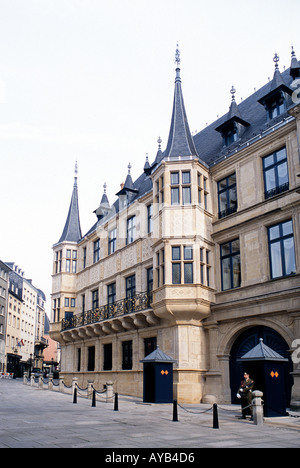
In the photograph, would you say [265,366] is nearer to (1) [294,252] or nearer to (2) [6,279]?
(1) [294,252]

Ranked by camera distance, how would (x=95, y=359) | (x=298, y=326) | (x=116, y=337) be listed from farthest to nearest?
(x=95, y=359) → (x=116, y=337) → (x=298, y=326)

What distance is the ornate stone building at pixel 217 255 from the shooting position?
1814 cm

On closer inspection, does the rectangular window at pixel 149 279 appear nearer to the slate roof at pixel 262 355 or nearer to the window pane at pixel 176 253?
the window pane at pixel 176 253

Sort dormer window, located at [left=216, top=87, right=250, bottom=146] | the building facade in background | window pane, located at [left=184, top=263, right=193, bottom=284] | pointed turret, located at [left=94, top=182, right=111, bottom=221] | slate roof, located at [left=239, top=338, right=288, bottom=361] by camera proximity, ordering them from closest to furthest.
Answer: slate roof, located at [left=239, top=338, right=288, bottom=361] < window pane, located at [left=184, top=263, right=193, bottom=284] < dormer window, located at [left=216, top=87, right=250, bottom=146] < pointed turret, located at [left=94, top=182, right=111, bottom=221] < the building facade in background

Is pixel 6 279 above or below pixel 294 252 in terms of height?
above

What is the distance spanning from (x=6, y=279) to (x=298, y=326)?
168 ft

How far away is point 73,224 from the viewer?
1422 inches

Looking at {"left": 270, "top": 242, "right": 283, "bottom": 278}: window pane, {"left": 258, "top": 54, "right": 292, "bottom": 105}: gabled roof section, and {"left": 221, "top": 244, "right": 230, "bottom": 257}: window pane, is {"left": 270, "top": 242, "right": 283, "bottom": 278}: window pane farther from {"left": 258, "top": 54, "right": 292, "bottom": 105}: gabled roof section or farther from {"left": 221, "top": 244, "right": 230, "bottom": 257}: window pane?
{"left": 258, "top": 54, "right": 292, "bottom": 105}: gabled roof section

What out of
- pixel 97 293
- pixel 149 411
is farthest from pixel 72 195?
pixel 149 411

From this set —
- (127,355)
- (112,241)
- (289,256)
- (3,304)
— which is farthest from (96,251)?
(3,304)

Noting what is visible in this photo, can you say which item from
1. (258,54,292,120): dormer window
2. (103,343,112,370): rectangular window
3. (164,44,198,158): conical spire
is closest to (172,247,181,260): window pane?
(164,44,198,158): conical spire

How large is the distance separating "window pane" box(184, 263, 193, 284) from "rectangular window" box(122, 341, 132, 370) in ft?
23.4

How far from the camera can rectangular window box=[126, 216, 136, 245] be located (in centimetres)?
2701

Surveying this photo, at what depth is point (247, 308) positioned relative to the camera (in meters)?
19.0
